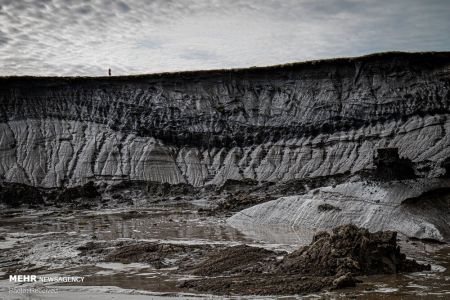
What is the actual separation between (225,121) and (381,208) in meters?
20.2

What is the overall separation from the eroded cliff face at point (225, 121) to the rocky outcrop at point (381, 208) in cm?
1141

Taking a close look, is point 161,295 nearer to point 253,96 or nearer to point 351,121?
point 351,121

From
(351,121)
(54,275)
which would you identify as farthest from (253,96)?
(54,275)

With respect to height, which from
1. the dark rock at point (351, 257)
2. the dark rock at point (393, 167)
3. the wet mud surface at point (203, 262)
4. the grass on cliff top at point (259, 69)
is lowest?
the wet mud surface at point (203, 262)

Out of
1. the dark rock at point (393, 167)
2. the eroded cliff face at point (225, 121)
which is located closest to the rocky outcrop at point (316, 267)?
the dark rock at point (393, 167)

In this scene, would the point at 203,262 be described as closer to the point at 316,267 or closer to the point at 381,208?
the point at 316,267

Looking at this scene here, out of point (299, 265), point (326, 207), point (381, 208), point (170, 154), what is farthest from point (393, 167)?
point (170, 154)

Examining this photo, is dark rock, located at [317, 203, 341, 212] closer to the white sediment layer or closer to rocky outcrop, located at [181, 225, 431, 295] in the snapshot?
rocky outcrop, located at [181, 225, 431, 295]

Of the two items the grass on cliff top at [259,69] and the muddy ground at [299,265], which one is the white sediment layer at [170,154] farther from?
the muddy ground at [299,265]

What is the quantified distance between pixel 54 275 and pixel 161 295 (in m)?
3.14

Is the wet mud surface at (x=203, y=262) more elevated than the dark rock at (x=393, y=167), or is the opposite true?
the dark rock at (x=393, y=167)

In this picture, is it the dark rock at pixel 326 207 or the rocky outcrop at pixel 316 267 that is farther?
the dark rock at pixel 326 207

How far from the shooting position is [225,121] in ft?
113

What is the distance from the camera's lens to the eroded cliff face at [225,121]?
2927 centimetres
